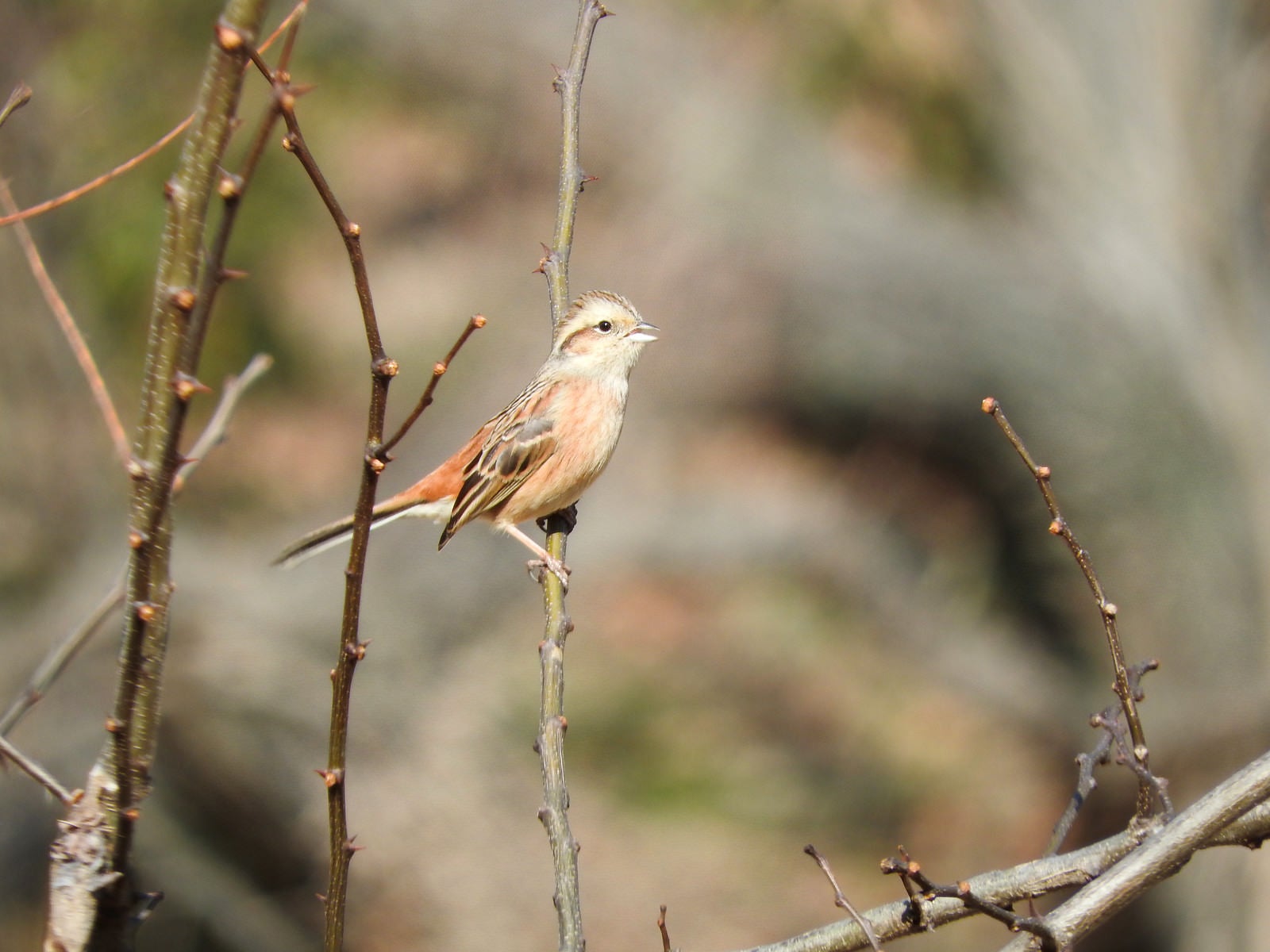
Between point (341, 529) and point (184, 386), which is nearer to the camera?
point (184, 386)

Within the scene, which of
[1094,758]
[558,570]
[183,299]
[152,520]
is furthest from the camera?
[558,570]

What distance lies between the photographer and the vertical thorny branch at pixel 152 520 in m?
1.81

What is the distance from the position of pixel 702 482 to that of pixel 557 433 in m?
4.97

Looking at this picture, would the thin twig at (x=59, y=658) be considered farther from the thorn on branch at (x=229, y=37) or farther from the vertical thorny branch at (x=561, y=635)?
the thorn on branch at (x=229, y=37)

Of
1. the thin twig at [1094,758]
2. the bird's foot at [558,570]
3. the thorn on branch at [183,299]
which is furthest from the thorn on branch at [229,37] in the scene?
the thin twig at [1094,758]

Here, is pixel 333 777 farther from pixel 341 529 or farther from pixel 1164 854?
pixel 341 529

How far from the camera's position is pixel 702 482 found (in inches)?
388

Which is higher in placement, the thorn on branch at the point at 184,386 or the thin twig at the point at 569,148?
the thin twig at the point at 569,148

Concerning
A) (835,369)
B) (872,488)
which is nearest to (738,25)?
(835,369)

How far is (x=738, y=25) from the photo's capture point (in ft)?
36.9

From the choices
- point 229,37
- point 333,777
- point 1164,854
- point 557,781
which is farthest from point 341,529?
point 1164,854

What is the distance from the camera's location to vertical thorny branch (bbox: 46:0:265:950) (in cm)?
181

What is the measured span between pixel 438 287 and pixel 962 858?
6.93m

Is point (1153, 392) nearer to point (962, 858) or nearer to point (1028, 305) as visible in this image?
point (1028, 305)
